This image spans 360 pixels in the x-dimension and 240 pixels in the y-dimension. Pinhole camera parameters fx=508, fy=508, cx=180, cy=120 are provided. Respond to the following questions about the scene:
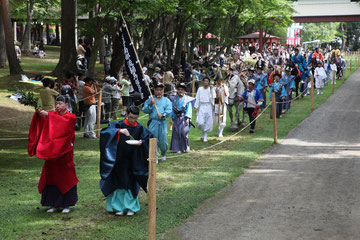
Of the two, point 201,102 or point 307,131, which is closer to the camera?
point 201,102

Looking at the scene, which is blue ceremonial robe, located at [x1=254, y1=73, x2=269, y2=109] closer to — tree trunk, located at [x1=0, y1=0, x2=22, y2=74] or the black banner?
the black banner

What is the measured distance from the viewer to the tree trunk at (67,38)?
22.6 m

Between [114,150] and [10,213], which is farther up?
[114,150]

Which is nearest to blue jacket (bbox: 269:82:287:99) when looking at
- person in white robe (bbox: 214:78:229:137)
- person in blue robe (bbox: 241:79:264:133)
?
person in blue robe (bbox: 241:79:264:133)

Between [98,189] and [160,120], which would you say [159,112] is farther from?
[98,189]

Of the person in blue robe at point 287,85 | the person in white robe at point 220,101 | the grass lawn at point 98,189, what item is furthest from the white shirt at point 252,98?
the person in blue robe at point 287,85

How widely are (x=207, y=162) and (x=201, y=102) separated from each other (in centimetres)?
310

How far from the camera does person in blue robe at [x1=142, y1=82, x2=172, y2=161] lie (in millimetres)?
11031

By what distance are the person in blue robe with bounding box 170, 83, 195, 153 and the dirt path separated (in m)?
2.06

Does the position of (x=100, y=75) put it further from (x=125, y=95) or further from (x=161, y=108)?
(x=161, y=108)

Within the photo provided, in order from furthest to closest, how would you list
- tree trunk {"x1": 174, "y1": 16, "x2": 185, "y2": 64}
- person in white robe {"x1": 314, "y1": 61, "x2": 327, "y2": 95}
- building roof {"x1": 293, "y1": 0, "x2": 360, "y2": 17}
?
building roof {"x1": 293, "y1": 0, "x2": 360, "y2": 17} → tree trunk {"x1": 174, "y1": 16, "x2": 185, "y2": 64} → person in white robe {"x1": 314, "y1": 61, "x2": 327, "y2": 95}

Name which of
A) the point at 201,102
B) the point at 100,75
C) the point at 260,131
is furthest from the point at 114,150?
the point at 100,75

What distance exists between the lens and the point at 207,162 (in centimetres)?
1203

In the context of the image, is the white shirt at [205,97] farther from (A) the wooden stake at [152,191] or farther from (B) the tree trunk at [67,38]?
(B) the tree trunk at [67,38]
